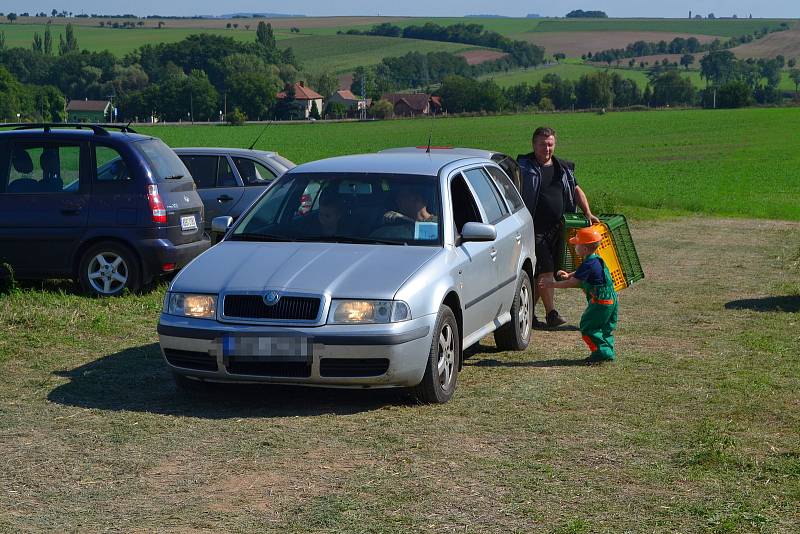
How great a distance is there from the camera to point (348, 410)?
25.2 feet

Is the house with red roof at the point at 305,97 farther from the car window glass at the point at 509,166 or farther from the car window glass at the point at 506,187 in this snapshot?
the car window glass at the point at 506,187

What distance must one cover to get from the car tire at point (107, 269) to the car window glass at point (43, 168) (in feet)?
2.31

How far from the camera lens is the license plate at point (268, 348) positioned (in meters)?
7.30

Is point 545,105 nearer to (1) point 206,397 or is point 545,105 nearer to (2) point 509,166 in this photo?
(2) point 509,166

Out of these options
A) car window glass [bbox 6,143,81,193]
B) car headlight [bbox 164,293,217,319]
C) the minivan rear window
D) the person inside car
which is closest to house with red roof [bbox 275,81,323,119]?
the minivan rear window

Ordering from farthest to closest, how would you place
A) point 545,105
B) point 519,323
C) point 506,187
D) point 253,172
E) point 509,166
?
point 545,105 < point 253,172 < point 509,166 < point 506,187 < point 519,323

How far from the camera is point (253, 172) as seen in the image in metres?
16.7

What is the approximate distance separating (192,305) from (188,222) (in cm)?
529

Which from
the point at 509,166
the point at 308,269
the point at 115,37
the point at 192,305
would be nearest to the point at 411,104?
the point at 115,37

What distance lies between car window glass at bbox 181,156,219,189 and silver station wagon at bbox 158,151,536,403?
7408 mm

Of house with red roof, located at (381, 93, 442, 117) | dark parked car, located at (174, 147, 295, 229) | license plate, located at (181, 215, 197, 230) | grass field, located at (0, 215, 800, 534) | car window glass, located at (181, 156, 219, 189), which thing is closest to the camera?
grass field, located at (0, 215, 800, 534)

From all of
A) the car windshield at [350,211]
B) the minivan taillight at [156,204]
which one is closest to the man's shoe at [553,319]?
the car windshield at [350,211]

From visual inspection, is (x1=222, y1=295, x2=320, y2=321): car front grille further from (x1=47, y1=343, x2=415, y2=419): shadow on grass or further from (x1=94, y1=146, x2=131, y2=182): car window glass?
(x1=94, y1=146, x2=131, y2=182): car window glass

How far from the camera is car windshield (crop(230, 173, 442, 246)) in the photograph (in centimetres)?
838
